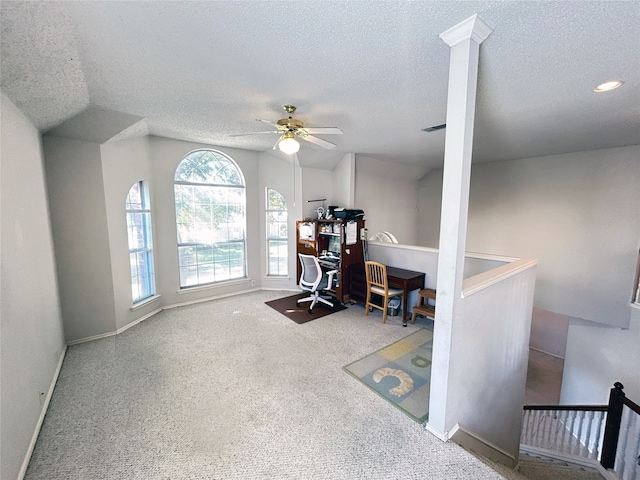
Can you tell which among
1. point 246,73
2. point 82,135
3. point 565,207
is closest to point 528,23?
point 246,73

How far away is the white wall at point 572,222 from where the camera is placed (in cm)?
414

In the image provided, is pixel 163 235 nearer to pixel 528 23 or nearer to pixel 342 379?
pixel 342 379

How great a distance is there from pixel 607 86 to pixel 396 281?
9.51 feet

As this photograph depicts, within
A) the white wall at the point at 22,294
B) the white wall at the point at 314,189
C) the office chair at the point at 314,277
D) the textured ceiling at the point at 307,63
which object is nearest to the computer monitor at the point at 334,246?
the office chair at the point at 314,277

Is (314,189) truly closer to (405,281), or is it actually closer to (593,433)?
(405,281)

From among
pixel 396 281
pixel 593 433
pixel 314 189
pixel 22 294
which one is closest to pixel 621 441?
pixel 593 433

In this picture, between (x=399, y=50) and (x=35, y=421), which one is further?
(x=35, y=421)

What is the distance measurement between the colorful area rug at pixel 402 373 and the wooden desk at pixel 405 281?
54 cm

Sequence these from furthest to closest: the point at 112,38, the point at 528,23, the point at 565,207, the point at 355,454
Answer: the point at 565,207 → the point at 355,454 → the point at 112,38 → the point at 528,23

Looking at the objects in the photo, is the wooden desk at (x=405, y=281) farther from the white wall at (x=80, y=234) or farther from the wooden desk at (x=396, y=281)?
the white wall at (x=80, y=234)

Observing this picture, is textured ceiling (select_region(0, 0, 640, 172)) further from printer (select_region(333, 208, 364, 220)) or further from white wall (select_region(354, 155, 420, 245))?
white wall (select_region(354, 155, 420, 245))

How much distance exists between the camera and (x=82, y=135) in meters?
2.98

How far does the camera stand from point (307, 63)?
1930 mm

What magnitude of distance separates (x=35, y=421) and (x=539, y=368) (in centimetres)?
821
